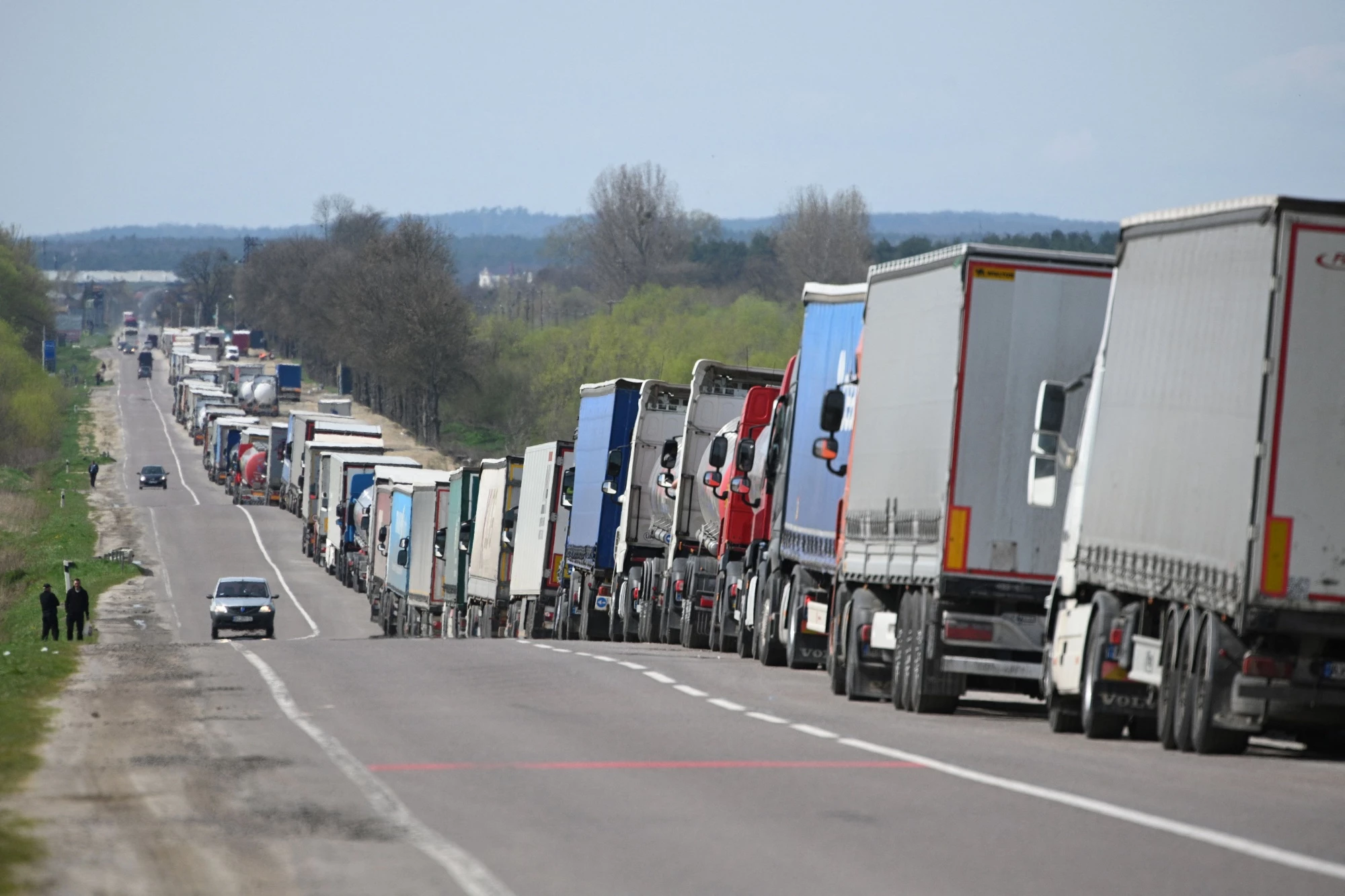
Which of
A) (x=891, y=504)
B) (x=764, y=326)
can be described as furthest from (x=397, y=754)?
(x=764, y=326)

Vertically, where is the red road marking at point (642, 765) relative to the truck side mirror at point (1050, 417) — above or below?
below

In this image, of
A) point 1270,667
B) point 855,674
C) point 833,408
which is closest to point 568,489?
point 833,408

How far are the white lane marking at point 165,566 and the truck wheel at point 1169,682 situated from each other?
40745mm

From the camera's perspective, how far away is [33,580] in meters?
60.7

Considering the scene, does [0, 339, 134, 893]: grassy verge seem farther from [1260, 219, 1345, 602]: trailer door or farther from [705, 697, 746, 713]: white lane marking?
[1260, 219, 1345, 602]: trailer door

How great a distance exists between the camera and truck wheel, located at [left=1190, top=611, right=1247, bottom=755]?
1270 cm

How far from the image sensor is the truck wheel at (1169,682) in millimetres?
13414

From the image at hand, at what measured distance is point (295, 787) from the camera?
1103cm

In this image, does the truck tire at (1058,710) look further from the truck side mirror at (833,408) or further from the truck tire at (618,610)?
the truck tire at (618,610)

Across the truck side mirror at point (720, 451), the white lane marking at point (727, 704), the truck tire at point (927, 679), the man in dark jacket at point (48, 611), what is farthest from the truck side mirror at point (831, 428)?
the man in dark jacket at point (48, 611)

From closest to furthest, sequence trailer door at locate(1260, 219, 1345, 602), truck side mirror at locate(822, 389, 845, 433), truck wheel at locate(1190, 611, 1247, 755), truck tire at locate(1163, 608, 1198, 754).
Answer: trailer door at locate(1260, 219, 1345, 602) < truck wheel at locate(1190, 611, 1247, 755) < truck tire at locate(1163, 608, 1198, 754) < truck side mirror at locate(822, 389, 845, 433)

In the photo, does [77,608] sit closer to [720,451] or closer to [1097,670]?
[720,451]

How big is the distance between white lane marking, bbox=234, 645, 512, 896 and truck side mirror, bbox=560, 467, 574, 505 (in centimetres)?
2143

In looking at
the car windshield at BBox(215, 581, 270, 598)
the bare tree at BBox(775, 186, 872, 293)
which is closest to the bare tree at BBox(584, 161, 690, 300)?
the bare tree at BBox(775, 186, 872, 293)
